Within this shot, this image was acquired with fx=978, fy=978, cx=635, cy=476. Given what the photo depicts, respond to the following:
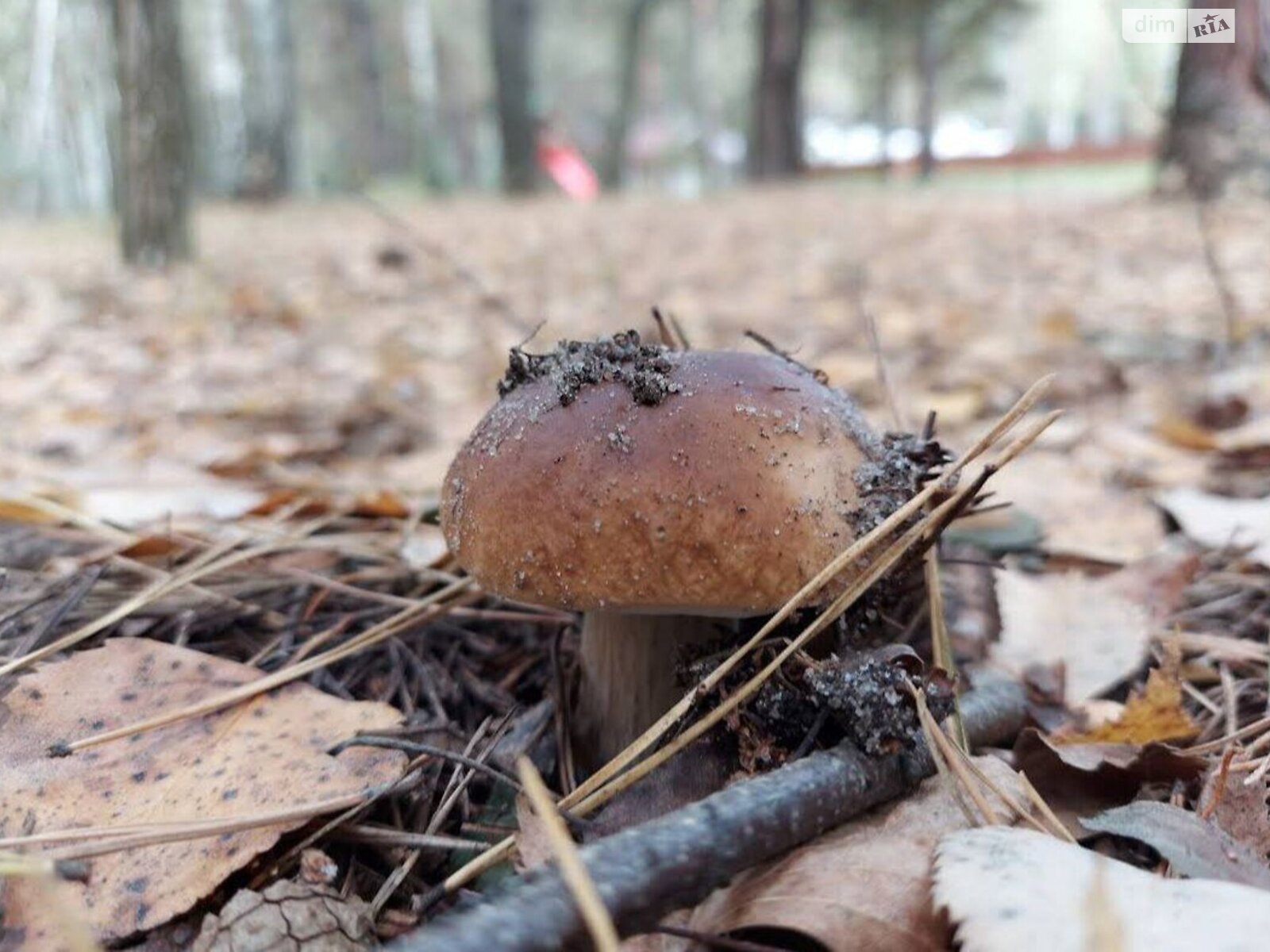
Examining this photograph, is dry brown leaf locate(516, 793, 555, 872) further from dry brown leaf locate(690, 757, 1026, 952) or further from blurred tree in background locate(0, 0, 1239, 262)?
blurred tree in background locate(0, 0, 1239, 262)

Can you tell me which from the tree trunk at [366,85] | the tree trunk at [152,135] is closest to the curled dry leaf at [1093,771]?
the tree trunk at [152,135]

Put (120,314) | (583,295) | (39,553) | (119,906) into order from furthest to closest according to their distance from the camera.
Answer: (583,295)
(120,314)
(39,553)
(119,906)

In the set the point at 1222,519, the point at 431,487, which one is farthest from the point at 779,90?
the point at 1222,519

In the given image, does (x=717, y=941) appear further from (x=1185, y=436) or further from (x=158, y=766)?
(x=1185, y=436)

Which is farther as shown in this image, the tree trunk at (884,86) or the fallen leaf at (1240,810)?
the tree trunk at (884,86)

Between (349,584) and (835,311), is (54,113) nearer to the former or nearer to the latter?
(835,311)

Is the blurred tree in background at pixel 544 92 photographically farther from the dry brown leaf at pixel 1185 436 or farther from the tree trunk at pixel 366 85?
the dry brown leaf at pixel 1185 436

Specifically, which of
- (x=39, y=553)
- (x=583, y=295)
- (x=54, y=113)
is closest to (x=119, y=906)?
(x=39, y=553)
